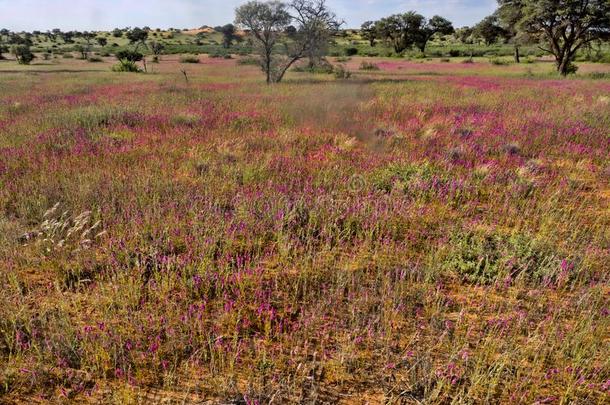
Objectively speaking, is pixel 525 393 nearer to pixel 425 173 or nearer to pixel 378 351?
pixel 378 351

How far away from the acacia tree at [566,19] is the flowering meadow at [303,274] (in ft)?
95.1

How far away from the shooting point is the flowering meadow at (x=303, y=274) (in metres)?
2.81

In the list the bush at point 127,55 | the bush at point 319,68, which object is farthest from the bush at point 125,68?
the bush at point 319,68

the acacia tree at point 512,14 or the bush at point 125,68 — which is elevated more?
the acacia tree at point 512,14

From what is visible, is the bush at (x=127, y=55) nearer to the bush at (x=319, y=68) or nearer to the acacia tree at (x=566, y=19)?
the bush at (x=319, y=68)

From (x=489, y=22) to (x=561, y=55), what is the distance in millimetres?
31811

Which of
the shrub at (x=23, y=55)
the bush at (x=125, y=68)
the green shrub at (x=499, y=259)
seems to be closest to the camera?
the green shrub at (x=499, y=259)

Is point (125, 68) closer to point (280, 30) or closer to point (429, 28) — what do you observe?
point (280, 30)

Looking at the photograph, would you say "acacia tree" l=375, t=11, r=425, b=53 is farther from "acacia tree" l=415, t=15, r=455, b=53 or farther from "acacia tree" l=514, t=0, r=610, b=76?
"acacia tree" l=514, t=0, r=610, b=76

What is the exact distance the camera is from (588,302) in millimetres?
3570

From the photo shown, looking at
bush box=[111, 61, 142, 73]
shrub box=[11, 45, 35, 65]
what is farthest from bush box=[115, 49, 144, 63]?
shrub box=[11, 45, 35, 65]

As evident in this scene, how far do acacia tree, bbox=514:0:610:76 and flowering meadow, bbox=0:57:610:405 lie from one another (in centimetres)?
2899

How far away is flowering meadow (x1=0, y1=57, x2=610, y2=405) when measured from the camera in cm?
281

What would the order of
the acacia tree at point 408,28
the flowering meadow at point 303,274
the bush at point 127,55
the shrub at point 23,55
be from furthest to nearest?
the acacia tree at point 408,28 < the bush at point 127,55 < the shrub at point 23,55 < the flowering meadow at point 303,274
